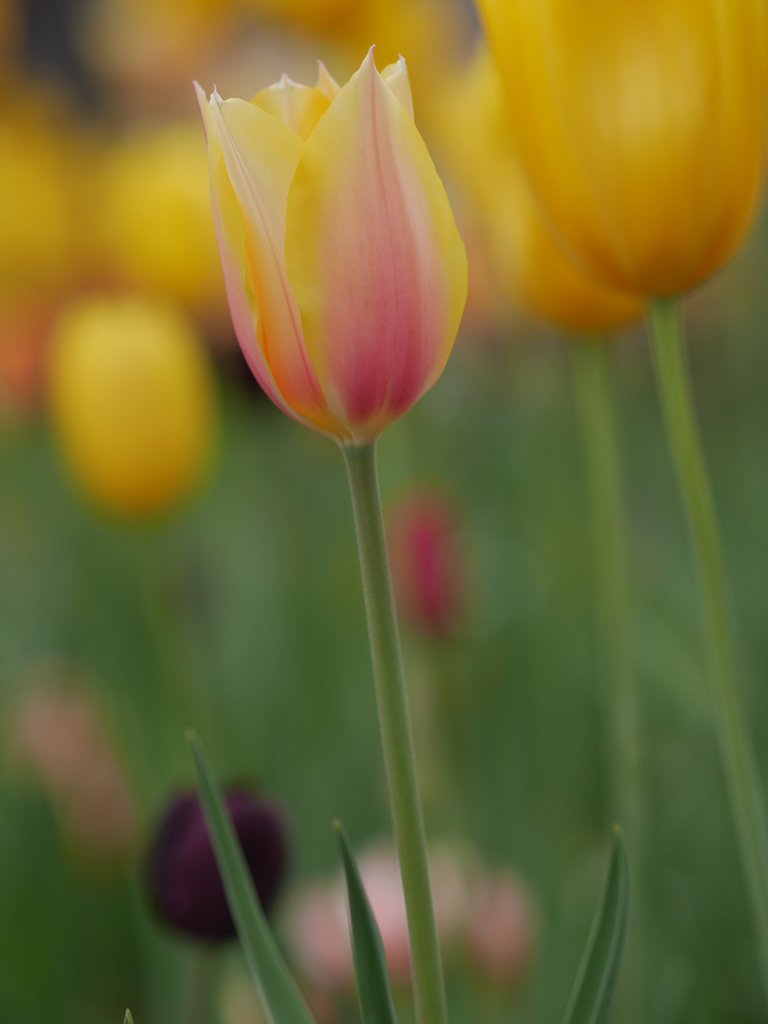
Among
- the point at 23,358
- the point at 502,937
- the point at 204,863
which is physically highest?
the point at 23,358

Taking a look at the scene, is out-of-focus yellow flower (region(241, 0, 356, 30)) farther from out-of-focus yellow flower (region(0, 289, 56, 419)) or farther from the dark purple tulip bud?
the dark purple tulip bud

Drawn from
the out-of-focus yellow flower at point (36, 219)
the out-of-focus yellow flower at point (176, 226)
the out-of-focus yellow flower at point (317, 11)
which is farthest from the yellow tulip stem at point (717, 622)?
the out-of-focus yellow flower at point (36, 219)

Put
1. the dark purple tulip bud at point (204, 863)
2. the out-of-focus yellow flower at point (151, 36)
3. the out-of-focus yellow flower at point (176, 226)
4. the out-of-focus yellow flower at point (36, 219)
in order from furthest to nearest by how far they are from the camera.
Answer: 1. the out-of-focus yellow flower at point (36, 219)
2. the out-of-focus yellow flower at point (151, 36)
3. the out-of-focus yellow flower at point (176, 226)
4. the dark purple tulip bud at point (204, 863)

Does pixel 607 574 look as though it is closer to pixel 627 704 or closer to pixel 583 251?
pixel 627 704

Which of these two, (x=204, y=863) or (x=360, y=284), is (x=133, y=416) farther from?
(x=360, y=284)

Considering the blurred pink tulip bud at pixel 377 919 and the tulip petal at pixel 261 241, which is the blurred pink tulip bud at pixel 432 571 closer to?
the blurred pink tulip bud at pixel 377 919

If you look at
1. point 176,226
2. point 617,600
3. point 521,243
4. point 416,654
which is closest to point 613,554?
point 617,600
